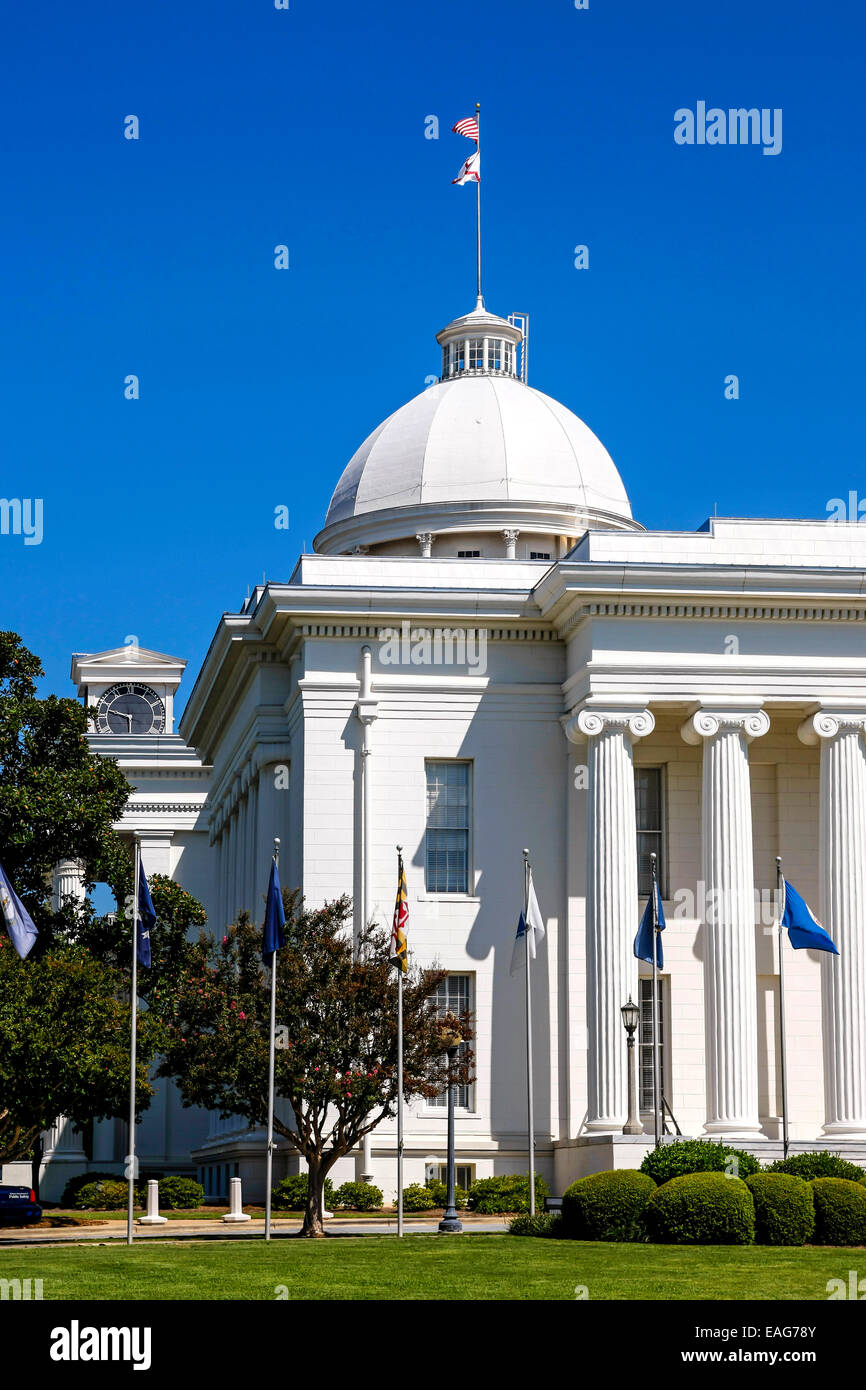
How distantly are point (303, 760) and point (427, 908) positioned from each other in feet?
14.0

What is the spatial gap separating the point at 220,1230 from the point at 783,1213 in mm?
12678

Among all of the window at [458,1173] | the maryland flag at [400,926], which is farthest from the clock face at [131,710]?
the maryland flag at [400,926]

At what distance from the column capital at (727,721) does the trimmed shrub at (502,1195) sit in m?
10.1

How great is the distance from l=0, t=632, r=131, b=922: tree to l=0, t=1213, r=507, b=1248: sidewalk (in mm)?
7786

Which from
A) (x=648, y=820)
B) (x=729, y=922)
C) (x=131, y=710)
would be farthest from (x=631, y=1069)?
(x=131, y=710)

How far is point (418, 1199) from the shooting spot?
142 ft

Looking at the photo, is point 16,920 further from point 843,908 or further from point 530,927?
point 843,908

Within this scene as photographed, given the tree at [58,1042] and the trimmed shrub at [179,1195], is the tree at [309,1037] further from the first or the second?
the trimmed shrub at [179,1195]

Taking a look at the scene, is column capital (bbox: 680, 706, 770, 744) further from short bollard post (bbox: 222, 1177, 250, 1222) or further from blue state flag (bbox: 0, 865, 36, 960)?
blue state flag (bbox: 0, 865, 36, 960)

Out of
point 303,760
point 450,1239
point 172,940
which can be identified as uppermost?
point 303,760

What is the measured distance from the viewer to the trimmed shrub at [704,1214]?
31500mm
